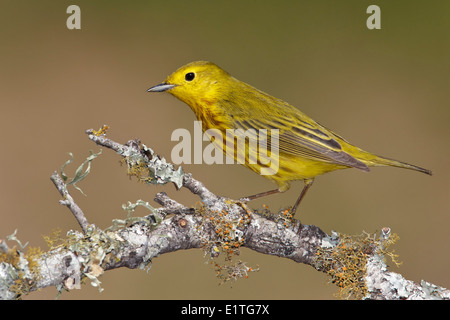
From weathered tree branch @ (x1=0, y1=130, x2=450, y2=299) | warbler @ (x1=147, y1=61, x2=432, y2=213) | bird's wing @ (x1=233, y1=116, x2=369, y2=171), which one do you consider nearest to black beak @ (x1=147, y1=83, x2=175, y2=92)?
warbler @ (x1=147, y1=61, x2=432, y2=213)

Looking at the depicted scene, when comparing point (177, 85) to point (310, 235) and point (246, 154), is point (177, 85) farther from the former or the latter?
point (310, 235)

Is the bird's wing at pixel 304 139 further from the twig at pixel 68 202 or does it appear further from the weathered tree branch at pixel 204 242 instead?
the twig at pixel 68 202

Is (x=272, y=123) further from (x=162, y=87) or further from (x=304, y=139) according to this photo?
(x=162, y=87)

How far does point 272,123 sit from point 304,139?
0.64 ft

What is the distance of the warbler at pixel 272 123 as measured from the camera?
112 inches

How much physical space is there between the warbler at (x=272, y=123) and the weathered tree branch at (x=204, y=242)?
0.25 m

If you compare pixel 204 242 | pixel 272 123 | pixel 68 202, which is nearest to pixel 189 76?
pixel 272 123

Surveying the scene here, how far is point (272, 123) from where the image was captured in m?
2.95

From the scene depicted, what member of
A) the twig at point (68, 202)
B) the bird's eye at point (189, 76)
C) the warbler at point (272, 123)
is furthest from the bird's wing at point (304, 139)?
the twig at point (68, 202)

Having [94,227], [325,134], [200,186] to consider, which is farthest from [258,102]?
[94,227]

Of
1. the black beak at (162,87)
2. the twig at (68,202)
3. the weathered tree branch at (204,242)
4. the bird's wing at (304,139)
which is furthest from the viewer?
the black beak at (162,87)

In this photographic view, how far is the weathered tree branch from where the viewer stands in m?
2.01

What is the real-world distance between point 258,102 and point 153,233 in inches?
44.6

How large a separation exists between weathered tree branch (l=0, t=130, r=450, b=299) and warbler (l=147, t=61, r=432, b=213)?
250 mm
